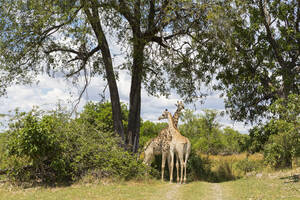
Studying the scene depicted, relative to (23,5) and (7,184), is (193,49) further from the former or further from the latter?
(7,184)

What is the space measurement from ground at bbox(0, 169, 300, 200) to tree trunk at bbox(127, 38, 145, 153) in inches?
126

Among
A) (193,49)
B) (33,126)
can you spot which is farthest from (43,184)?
(193,49)

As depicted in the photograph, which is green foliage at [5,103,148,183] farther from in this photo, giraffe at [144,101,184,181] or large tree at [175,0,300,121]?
large tree at [175,0,300,121]

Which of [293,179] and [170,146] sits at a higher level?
[170,146]

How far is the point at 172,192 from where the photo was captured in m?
12.3

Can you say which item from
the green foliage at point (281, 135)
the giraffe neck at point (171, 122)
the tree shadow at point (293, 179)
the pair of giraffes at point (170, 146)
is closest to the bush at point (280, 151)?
the green foliage at point (281, 135)

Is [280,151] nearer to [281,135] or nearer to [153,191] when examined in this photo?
[281,135]

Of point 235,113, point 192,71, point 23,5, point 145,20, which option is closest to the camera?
point 145,20

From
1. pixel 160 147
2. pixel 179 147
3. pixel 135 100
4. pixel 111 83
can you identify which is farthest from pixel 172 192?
pixel 111 83

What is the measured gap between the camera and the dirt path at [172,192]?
11312mm

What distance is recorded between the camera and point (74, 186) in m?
13.6

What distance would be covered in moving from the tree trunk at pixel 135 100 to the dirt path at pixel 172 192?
3.70 meters

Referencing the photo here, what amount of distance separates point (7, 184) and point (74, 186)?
2768 mm

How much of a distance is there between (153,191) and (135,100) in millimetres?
6070
